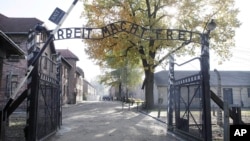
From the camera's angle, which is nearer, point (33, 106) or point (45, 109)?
point (33, 106)

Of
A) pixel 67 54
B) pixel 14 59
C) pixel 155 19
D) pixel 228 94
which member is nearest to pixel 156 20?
pixel 155 19

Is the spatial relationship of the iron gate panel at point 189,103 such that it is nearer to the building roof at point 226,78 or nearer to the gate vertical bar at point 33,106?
the gate vertical bar at point 33,106

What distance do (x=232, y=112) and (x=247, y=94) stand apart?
3710cm

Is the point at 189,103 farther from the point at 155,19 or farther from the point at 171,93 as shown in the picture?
the point at 155,19

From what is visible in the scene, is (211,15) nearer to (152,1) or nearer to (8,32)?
(152,1)

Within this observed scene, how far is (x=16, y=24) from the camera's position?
107 ft

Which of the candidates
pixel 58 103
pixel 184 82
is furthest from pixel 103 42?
pixel 184 82

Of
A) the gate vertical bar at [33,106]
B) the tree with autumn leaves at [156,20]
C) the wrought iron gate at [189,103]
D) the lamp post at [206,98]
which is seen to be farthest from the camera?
the tree with autumn leaves at [156,20]

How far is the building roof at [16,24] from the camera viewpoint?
30.9 metres

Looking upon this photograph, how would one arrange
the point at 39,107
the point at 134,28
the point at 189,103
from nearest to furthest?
1. the point at 39,107
2. the point at 189,103
3. the point at 134,28

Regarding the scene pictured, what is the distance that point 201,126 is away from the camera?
31.8 ft

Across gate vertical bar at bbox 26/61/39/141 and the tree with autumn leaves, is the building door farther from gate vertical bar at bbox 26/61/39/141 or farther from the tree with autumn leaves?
gate vertical bar at bbox 26/61/39/141

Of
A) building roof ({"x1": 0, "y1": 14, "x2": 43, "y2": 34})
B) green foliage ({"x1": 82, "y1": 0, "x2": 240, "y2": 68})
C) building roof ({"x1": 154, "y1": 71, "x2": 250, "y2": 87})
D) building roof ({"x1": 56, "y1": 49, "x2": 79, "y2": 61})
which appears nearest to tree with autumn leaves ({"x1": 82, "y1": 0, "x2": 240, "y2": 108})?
green foliage ({"x1": 82, "y1": 0, "x2": 240, "y2": 68})

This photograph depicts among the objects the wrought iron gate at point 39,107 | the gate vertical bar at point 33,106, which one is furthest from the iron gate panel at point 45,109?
the gate vertical bar at point 33,106
